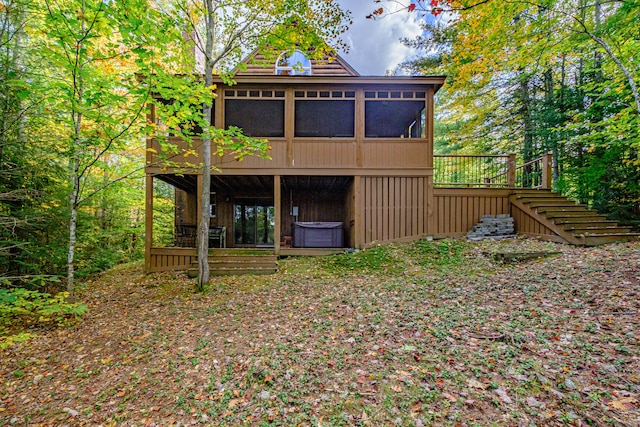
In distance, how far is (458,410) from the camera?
2221mm

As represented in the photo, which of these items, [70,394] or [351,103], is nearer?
[70,394]

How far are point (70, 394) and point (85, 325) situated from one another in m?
2.27

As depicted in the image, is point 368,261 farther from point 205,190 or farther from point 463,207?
point 205,190

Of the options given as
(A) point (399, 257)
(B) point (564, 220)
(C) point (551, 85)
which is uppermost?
(C) point (551, 85)

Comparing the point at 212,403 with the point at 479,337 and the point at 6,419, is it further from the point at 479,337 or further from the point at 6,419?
the point at 479,337

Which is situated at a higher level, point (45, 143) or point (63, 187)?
point (45, 143)

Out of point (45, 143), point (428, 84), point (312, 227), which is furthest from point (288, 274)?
point (428, 84)

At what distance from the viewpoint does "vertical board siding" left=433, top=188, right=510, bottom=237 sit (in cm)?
871

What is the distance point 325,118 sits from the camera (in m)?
10.3

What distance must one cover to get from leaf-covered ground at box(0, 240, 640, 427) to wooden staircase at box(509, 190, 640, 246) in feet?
3.84

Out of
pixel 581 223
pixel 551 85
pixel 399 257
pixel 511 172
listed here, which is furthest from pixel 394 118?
pixel 551 85

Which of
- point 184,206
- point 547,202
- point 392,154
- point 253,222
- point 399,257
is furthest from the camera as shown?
point 253,222

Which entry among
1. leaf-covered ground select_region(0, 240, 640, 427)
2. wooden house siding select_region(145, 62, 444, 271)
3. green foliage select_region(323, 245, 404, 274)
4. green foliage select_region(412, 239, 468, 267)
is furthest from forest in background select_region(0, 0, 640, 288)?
green foliage select_region(323, 245, 404, 274)

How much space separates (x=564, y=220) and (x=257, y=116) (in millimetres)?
9584
